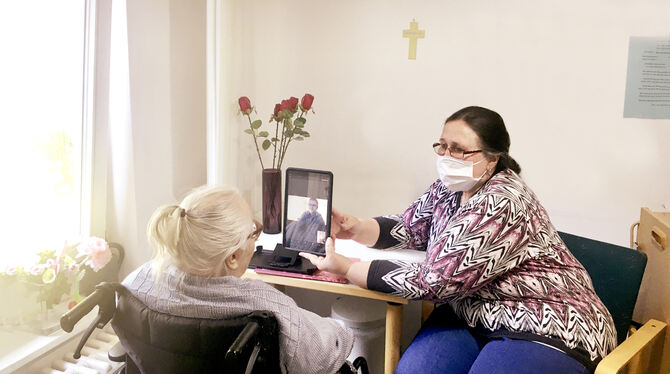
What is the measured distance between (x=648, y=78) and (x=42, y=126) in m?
2.16

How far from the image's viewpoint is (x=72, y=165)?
1769 millimetres

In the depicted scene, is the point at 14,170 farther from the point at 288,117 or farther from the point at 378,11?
the point at 378,11

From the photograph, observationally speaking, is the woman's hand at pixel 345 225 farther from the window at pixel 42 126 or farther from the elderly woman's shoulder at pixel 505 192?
the window at pixel 42 126

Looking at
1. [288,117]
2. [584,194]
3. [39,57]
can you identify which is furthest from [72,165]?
[584,194]

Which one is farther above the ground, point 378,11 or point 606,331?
point 378,11

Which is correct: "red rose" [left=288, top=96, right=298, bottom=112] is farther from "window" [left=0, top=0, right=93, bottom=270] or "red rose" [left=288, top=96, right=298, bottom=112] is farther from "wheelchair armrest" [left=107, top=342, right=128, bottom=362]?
"wheelchair armrest" [left=107, top=342, right=128, bottom=362]

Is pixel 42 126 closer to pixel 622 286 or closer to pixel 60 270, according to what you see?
pixel 60 270

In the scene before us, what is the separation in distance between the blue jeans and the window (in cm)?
118

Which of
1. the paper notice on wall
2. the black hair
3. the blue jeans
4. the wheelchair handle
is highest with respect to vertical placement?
the paper notice on wall

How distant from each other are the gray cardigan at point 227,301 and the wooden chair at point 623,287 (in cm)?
94

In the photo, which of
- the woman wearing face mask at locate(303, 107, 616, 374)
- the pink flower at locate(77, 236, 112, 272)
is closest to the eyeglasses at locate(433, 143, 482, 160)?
the woman wearing face mask at locate(303, 107, 616, 374)

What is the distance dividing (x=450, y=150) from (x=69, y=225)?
129cm

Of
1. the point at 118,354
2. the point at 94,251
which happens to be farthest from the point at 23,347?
the point at 118,354

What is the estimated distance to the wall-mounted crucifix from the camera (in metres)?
2.21
